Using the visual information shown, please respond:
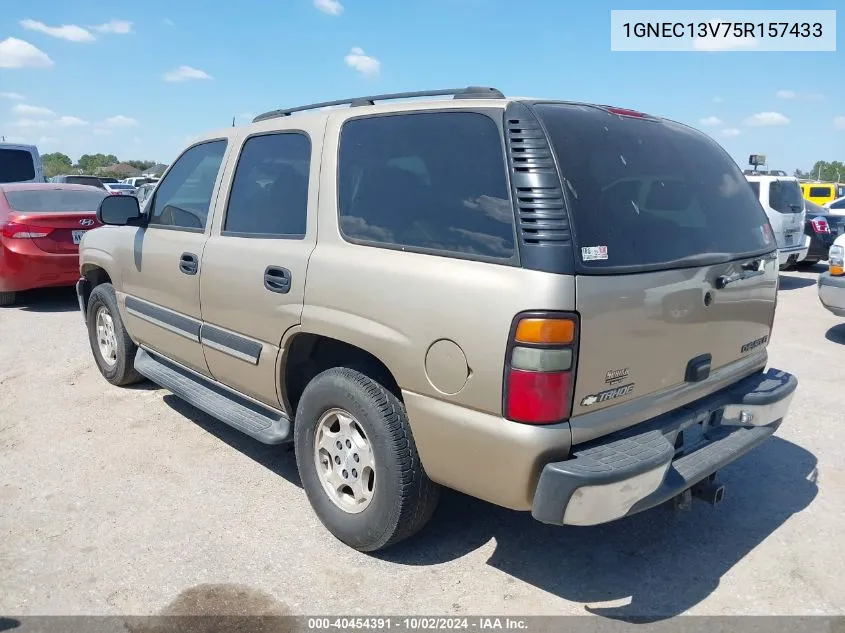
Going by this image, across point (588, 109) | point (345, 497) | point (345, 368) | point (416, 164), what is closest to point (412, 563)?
point (345, 497)

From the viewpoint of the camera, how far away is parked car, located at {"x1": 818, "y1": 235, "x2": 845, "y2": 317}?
6.82 m

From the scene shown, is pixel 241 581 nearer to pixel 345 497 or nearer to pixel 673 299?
pixel 345 497

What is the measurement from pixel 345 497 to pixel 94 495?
1521mm

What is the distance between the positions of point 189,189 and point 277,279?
55.1 inches

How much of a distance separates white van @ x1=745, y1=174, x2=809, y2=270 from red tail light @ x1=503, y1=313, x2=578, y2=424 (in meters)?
9.95

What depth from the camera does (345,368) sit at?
3.09 meters

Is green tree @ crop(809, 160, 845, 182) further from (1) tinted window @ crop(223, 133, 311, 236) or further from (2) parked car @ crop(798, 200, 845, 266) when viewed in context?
(1) tinted window @ crop(223, 133, 311, 236)

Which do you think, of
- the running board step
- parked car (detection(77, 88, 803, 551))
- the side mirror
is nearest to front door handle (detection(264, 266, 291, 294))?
parked car (detection(77, 88, 803, 551))

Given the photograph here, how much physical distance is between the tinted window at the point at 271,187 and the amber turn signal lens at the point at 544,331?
1404mm

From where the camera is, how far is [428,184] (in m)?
2.80

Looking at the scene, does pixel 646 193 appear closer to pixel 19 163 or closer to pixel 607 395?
pixel 607 395

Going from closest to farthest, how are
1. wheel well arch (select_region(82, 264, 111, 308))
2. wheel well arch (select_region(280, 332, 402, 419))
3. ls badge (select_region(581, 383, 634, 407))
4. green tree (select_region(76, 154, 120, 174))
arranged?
ls badge (select_region(581, 383, 634, 407)), wheel well arch (select_region(280, 332, 402, 419)), wheel well arch (select_region(82, 264, 111, 308)), green tree (select_region(76, 154, 120, 174))

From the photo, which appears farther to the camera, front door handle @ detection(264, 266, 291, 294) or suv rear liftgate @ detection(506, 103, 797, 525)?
front door handle @ detection(264, 266, 291, 294)

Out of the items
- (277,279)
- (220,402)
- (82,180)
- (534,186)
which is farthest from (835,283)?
(82,180)
